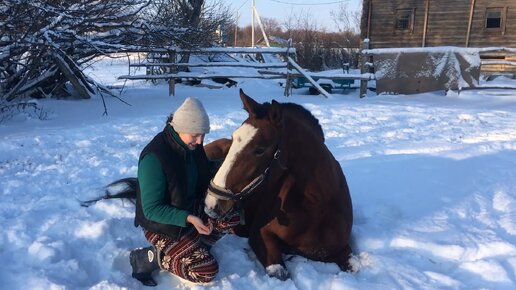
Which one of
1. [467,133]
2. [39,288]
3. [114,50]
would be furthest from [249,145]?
[114,50]

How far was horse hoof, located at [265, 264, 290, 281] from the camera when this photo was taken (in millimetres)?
2832

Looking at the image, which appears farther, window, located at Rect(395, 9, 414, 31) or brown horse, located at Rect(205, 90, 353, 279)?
window, located at Rect(395, 9, 414, 31)

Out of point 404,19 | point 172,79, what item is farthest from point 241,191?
point 404,19

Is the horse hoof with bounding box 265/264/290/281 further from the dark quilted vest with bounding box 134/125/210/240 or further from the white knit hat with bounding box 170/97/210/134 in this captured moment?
the white knit hat with bounding box 170/97/210/134

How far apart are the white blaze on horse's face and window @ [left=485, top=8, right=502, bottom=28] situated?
22.0 metres

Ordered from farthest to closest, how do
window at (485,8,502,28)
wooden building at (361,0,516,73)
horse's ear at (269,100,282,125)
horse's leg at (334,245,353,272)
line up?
window at (485,8,502,28) → wooden building at (361,0,516,73) → horse's leg at (334,245,353,272) → horse's ear at (269,100,282,125)

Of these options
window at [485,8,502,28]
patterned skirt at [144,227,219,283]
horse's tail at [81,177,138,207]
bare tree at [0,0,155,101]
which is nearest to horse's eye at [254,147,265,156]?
patterned skirt at [144,227,219,283]

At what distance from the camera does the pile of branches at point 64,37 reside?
25.1 feet

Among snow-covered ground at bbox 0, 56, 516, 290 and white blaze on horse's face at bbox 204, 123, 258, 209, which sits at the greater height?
white blaze on horse's face at bbox 204, 123, 258, 209

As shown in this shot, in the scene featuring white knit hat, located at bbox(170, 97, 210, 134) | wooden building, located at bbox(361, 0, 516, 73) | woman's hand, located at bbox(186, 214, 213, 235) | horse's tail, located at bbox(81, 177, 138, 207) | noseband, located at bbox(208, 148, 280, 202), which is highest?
wooden building, located at bbox(361, 0, 516, 73)

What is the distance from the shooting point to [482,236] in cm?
338

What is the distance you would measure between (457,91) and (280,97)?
430 centimetres

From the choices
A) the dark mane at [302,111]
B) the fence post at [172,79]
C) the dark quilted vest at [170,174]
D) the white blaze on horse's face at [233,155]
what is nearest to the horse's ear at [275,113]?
the white blaze on horse's face at [233,155]

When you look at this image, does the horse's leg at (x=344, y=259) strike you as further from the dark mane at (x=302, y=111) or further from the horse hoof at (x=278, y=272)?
the dark mane at (x=302, y=111)
